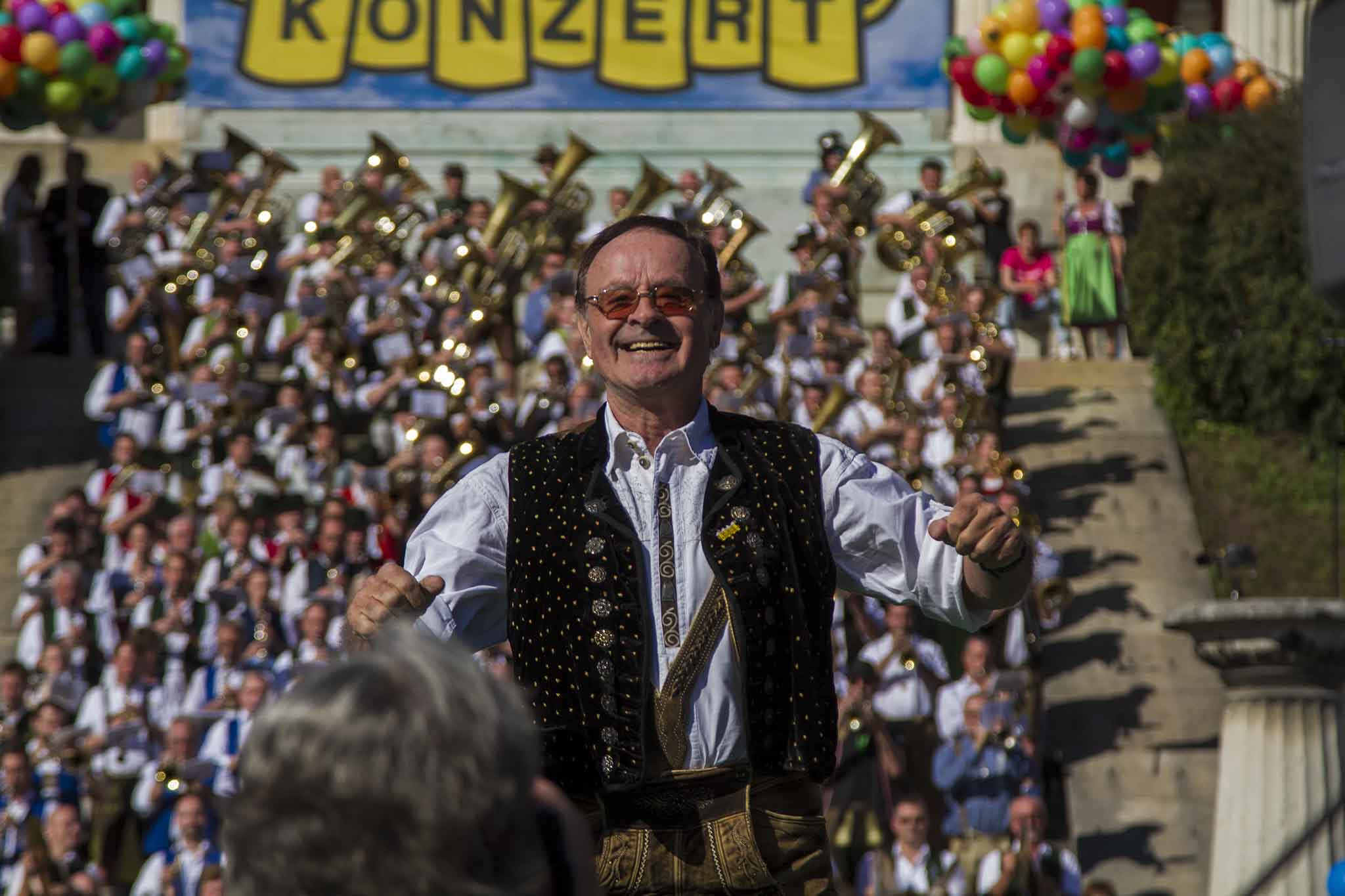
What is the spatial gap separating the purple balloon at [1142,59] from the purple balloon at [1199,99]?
20.7 inches

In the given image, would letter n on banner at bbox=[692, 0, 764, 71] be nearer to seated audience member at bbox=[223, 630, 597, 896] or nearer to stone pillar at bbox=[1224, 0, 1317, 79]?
stone pillar at bbox=[1224, 0, 1317, 79]

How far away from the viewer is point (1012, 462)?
12.6 m

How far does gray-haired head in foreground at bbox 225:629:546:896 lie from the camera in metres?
2.23

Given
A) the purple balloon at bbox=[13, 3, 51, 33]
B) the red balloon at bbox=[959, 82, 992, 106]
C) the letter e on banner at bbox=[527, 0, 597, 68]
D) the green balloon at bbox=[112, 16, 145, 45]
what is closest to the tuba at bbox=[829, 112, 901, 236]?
the red balloon at bbox=[959, 82, 992, 106]

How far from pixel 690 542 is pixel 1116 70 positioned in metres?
11.6

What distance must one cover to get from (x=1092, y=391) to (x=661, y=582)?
37.7 ft

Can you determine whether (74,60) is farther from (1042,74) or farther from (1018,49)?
(1042,74)

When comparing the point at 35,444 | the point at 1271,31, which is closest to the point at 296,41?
the point at 35,444

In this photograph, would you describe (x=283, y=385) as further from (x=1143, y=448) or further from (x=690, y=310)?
(x=690, y=310)

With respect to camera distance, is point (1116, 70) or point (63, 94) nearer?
point (1116, 70)

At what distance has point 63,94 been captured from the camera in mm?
15320

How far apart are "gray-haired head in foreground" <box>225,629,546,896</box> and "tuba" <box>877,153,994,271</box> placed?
41.5 feet

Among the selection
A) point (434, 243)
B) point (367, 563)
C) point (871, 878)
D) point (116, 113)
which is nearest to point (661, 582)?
point (871, 878)

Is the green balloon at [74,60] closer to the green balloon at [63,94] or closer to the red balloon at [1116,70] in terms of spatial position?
the green balloon at [63,94]
